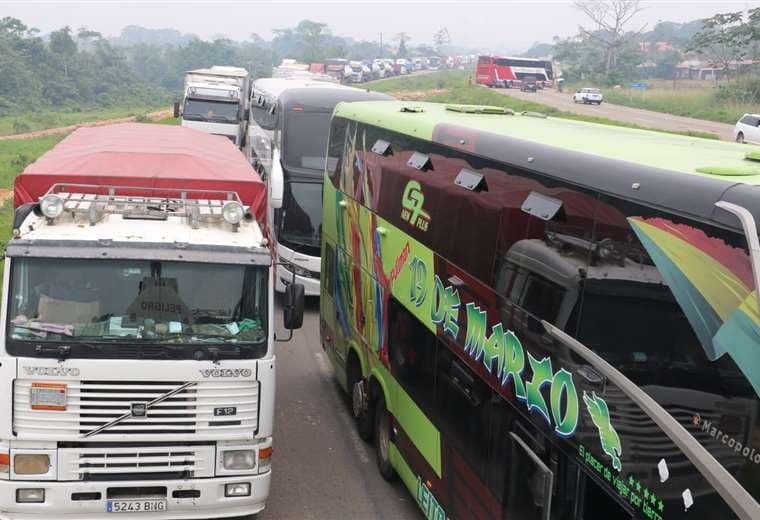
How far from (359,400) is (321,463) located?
0.92 m

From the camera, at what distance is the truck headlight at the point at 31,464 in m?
7.05

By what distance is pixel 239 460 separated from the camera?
7.45m

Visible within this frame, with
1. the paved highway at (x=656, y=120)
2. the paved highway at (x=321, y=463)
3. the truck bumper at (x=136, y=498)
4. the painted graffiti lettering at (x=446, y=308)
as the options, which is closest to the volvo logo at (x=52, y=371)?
the truck bumper at (x=136, y=498)

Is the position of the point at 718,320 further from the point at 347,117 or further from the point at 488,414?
the point at 347,117

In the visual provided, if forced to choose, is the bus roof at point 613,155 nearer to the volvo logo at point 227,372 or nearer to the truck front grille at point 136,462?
the volvo logo at point 227,372

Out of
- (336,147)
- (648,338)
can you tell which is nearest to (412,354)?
(648,338)

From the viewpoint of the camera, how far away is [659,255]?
4.28 meters

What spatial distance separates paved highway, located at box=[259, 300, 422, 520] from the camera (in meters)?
8.86

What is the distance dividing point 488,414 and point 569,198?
1.83m

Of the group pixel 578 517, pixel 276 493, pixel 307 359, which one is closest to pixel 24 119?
pixel 307 359

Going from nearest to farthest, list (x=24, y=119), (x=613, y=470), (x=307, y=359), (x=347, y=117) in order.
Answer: (x=613, y=470) → (x=347, y=117) → (x=307, y=359) → (x=24, y=119)

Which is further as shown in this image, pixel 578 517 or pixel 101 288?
pixel 101 288

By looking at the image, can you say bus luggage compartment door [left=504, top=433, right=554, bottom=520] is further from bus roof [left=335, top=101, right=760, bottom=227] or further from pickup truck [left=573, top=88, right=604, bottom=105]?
pickup truck [left=573, top=88, right=604, bottom=105]

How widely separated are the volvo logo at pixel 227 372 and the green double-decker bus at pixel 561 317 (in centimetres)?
155
